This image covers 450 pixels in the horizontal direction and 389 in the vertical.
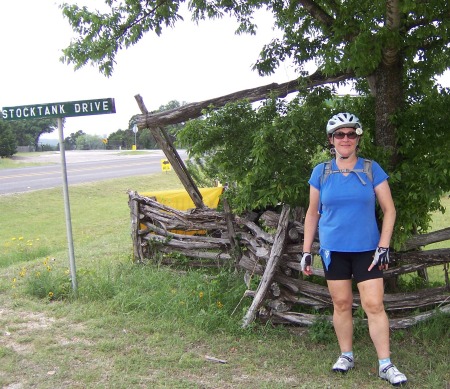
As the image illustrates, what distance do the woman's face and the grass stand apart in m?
1.59

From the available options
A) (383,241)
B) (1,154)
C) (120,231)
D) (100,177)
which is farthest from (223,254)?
(1,154)

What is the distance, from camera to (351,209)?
3.59m

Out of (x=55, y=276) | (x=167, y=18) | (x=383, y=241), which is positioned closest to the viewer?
(x=383, y=241)

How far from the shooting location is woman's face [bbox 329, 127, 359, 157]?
363cm

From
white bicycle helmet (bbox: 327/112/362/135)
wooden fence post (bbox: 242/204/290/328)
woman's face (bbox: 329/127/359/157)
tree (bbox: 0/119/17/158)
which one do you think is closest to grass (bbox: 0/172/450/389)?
wooden fence post (bbox: 242/204/290/328)

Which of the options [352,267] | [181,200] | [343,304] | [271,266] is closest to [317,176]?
[352,267]

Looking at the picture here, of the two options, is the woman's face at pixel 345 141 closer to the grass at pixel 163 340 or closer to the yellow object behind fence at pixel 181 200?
the grass at pixel 163 340

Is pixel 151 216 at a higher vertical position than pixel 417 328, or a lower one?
higher

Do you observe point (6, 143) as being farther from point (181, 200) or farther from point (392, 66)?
point (392, 66)

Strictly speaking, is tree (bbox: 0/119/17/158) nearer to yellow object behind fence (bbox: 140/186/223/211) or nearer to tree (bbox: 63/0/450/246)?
yellow object behind fence (bbox: 140/186/223/211)

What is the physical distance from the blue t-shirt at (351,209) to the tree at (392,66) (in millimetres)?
560

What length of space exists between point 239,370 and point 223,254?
8.04ft

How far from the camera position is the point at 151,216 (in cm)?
724

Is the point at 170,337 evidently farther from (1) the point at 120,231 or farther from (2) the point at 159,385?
(1) the point at 120,231
